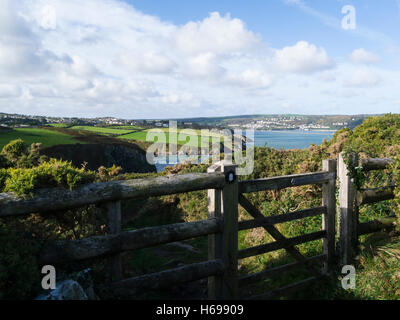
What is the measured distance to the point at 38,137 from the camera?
145ft

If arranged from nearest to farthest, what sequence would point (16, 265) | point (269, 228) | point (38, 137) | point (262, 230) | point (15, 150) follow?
point (16, 265), point (269, 228), point (262, 230), point (15, 150), point (38, 137)

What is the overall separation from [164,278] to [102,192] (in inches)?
51.9

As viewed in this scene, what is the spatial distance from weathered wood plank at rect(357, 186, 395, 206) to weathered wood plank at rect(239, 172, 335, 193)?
605 mm

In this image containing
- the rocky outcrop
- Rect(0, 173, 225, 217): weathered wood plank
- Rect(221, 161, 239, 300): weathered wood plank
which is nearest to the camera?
Rect(0, 173, 225, 217): weathered wood plank

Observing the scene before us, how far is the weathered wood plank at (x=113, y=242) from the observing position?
3.11 m

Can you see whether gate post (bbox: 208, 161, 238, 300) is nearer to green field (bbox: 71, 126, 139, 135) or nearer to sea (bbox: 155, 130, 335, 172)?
sea (bbox: 155, 130, 335, 172)

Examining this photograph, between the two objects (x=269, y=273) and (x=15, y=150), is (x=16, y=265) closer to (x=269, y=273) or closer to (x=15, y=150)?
(x=269, y=273)

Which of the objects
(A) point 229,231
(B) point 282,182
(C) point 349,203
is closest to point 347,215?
(C) point 349,203

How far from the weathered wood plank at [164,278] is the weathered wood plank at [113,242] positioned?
0.41 m

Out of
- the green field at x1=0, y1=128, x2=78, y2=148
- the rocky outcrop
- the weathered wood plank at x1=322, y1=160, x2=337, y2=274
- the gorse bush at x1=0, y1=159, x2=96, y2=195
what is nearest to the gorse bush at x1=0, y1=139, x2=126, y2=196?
the gorse bush at x1=0, y1=159, x2=96, y2=195

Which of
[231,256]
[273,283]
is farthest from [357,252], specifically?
[231,256]

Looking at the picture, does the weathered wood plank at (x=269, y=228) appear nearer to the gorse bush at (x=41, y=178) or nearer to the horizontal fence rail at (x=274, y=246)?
the horizontal fence rail at (x=274, y=246)

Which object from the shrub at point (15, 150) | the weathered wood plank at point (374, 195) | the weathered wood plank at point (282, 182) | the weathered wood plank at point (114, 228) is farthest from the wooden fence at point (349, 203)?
the shrub at point (15, 150)

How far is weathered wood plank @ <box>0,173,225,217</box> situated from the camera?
9.62 feet
